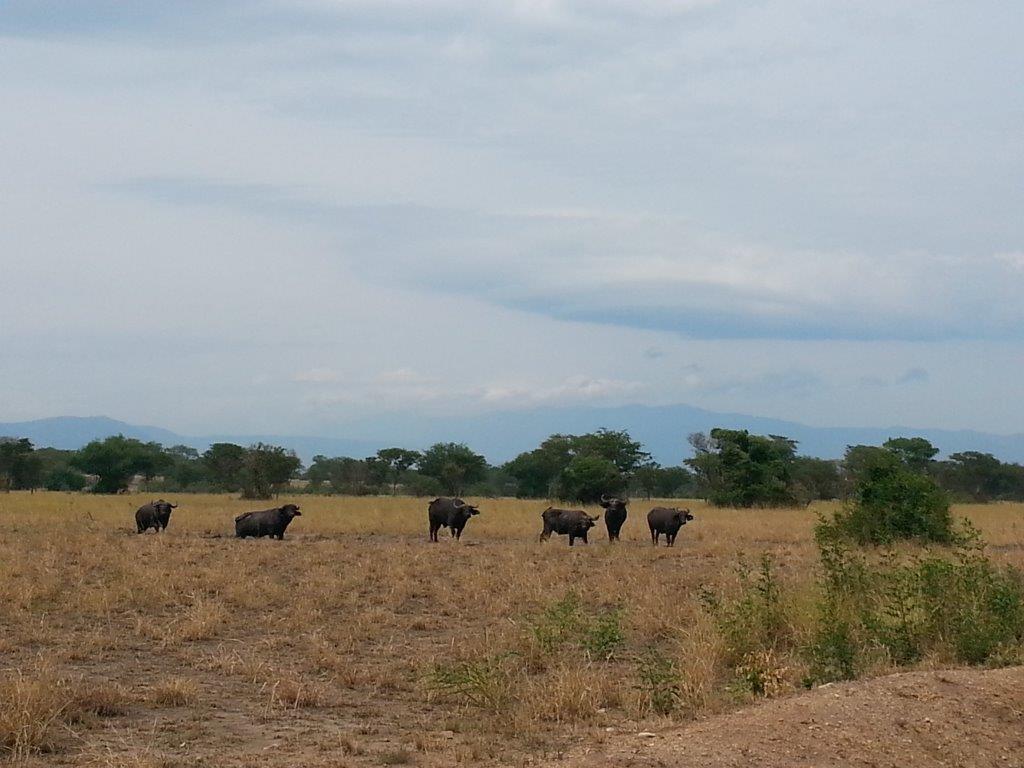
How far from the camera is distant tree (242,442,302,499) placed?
166 feet

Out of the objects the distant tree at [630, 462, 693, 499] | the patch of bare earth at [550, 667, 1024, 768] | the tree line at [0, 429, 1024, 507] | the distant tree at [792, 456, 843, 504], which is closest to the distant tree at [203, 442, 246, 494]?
the tree line at [0, 429, 1024, 507]

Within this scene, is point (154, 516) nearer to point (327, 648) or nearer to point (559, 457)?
point (327, 648)

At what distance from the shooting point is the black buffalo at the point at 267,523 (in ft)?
89.6

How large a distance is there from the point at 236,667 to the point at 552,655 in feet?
10.3

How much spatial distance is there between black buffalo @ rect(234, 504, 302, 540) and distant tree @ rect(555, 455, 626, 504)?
70.4 feet

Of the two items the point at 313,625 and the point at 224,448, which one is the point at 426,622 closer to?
the point at 313,625

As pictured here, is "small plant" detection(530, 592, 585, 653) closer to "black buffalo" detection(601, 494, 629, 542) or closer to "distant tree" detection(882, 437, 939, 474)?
"black buffalo" detection(601, 494, 629, 542)

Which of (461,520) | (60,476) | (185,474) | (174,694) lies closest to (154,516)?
(461,520)

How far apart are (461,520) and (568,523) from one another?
2.77m

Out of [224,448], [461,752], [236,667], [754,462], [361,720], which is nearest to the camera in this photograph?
[461,752]

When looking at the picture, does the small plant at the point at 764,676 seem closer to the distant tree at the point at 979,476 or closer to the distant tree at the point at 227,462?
the distant tree at the point at 227,462

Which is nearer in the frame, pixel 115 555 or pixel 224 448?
pixel 115 555

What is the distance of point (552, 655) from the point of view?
10969 mm

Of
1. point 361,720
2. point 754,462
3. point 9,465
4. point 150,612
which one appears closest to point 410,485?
point 9,465
